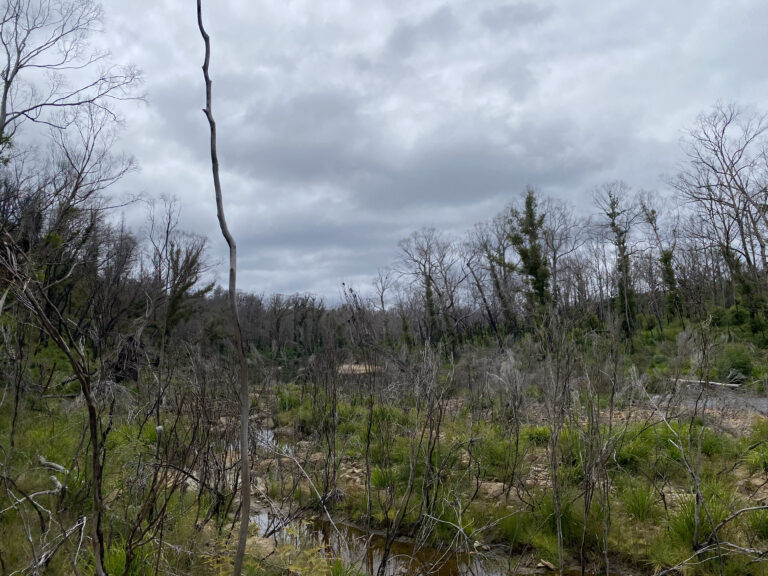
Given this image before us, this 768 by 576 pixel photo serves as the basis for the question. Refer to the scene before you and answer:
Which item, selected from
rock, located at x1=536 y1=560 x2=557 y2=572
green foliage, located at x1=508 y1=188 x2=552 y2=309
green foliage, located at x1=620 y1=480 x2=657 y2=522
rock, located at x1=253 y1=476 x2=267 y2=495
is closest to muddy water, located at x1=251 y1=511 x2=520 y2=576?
rock, located at x1=536 y1=560 x2=557 y2=572

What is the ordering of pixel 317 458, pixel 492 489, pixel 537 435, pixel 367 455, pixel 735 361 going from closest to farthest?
pixel 367 455, pixel 492 489, pixel 317 458, pixel 537 435, pixel 735 361

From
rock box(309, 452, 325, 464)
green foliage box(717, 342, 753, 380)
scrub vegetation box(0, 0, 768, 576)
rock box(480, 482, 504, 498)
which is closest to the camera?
scrub vegetation box(0, 0, 768, 576)

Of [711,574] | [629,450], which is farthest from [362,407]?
[711,574]

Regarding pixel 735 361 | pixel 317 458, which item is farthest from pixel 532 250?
pixel 317 458

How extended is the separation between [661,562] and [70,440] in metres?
6.44

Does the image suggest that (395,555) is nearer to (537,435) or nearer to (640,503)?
(640,503)

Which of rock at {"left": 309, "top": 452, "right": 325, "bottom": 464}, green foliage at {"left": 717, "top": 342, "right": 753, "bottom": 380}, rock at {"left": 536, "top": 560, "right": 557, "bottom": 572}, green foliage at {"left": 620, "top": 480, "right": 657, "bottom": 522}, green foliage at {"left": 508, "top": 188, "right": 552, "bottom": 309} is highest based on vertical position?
green foliage at {"left": 508, "top": 188, "right": 552, "bottom": 309}

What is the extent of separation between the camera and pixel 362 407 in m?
9.75

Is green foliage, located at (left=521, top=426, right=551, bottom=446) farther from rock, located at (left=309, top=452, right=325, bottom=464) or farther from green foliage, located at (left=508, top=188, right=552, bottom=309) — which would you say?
green foliage, located at (left=508, top=188, right=552, bottom=309)

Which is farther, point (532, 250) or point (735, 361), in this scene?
point (532, 250)

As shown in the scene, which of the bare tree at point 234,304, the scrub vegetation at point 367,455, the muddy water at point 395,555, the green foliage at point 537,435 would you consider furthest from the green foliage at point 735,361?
the bare tree at point 234,304

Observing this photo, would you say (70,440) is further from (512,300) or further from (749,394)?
(512,300)

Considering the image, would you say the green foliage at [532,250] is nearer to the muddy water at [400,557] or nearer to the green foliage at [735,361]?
the green foliage at [735,361]

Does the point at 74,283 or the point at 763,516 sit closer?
the point at 763,516
